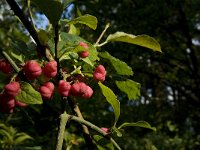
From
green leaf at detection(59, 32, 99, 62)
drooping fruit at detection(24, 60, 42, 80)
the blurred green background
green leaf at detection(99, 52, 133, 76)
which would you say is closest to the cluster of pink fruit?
drooping fruit at detection(24, 60, 42, 80)

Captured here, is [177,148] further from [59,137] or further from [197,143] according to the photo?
[59,137]

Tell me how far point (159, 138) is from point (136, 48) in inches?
76.7

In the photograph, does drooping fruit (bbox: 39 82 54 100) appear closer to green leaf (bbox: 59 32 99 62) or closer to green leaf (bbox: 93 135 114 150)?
green leaf (bbox: 59 32 99 62)

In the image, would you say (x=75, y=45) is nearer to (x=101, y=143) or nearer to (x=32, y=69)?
(x=32, y=69)

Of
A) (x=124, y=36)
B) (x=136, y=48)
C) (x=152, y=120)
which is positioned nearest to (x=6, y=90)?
(x=124, y=36)

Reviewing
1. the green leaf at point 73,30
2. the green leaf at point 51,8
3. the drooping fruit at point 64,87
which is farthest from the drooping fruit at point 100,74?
the green leaf at point 73,30

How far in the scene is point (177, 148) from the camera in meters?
7.38

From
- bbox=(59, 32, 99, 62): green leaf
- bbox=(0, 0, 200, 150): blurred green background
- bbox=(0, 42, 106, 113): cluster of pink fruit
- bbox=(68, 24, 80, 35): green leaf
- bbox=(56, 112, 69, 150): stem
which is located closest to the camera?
bbox=(56, 112, 69, 150): stem

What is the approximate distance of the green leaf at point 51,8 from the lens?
1.02 metres

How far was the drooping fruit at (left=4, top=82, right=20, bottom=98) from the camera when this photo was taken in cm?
104

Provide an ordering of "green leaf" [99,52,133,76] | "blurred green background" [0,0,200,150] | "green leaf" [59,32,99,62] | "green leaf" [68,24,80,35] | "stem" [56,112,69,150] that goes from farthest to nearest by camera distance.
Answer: "blurred green background" [0,0,200,150]
"green leaf" [68,24,80,35]
"green leaf" [99,52,133,76]
"green leaf" [59,32,99,62]
"stem" [56,112,69,150]

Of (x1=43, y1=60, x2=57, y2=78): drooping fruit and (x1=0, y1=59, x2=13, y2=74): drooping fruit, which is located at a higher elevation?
(x1=0, y1=59, x2=13, y2=74): drooping fruit

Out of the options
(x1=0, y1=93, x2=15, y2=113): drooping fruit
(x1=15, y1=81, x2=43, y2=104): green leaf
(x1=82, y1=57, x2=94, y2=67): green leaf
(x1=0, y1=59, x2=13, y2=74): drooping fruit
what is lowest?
(x1=0, y1=93, x2=15, y2=113): drooping fruit

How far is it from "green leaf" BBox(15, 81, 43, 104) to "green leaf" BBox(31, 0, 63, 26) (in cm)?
19
